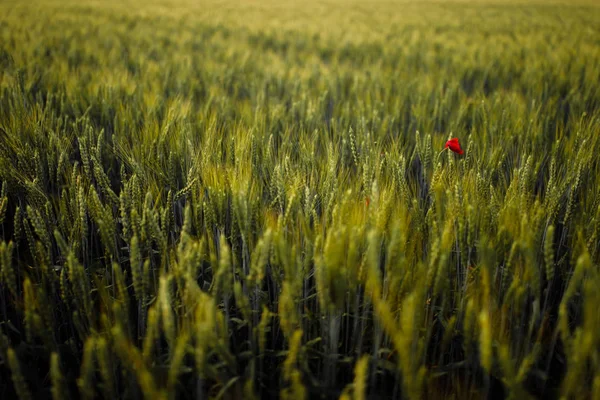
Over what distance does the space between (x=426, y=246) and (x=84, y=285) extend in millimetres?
765

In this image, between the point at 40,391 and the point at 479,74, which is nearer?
the point at 40,391

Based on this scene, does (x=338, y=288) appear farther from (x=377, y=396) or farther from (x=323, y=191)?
(x=323, y=191)

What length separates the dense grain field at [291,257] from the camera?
0.75 metres

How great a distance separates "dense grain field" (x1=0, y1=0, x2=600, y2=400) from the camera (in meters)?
0.75

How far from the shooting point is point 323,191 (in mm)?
1160

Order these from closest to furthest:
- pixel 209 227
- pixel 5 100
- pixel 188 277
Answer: pixel 188 277
pixel 209 227
pixel 5 100

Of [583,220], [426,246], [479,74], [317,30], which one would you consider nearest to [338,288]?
[426,246]

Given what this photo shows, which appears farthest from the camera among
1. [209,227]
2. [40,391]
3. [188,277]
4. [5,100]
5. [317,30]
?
[317,30]

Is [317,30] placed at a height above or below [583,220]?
above

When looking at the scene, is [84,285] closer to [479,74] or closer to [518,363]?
[518,363]

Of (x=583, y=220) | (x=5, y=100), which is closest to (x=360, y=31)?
(x=5, y=100)

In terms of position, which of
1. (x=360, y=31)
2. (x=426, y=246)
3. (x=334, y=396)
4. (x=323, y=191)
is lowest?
(x=334, y=396)

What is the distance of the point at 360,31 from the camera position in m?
7.03

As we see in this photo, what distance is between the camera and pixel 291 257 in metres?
0.77
